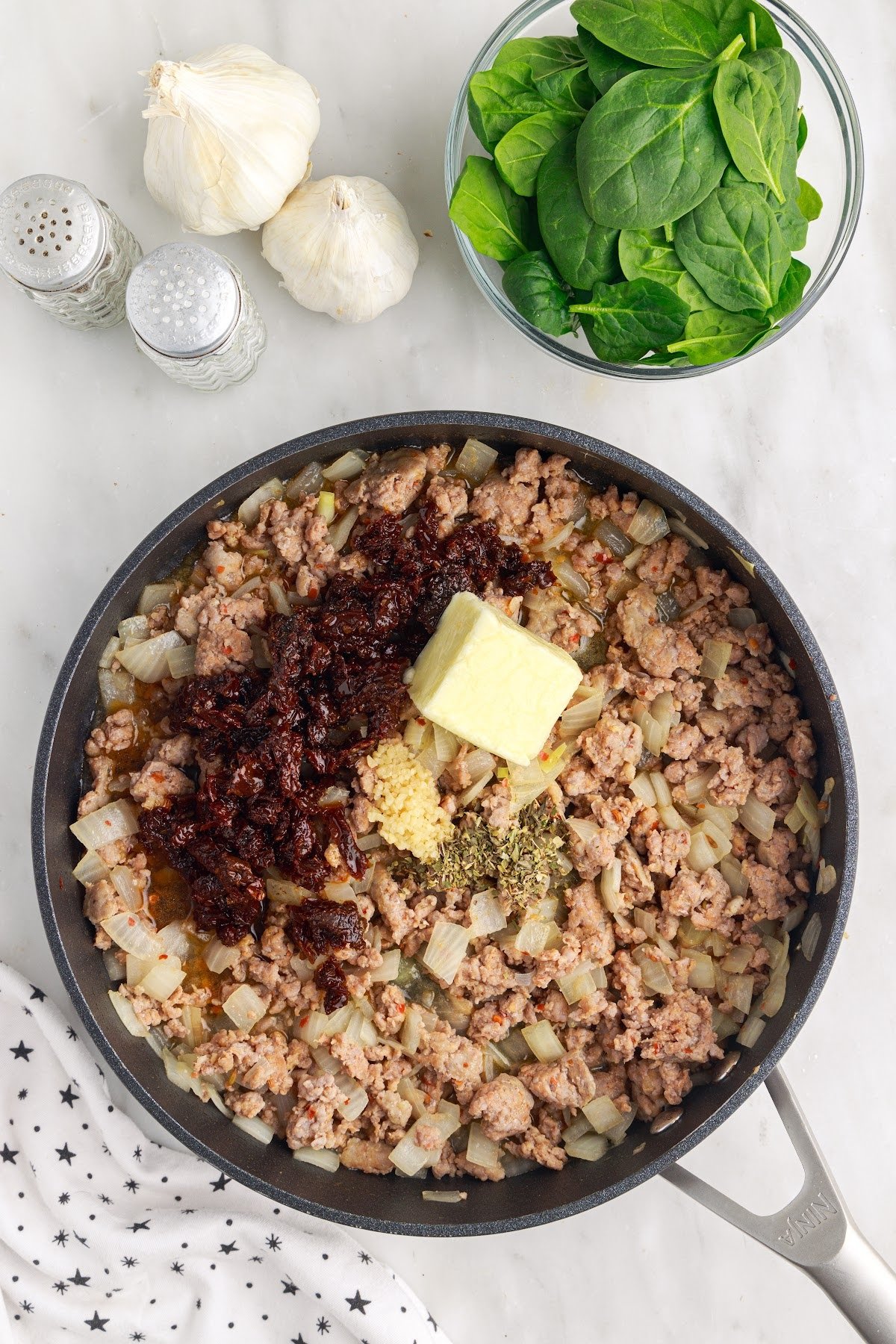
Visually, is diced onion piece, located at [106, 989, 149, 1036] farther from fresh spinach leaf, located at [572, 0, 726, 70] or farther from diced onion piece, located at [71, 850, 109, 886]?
fresh spinach leaf, located at [572, 0, 726, 70]

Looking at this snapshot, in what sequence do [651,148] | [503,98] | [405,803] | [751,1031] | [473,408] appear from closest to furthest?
[651,148] → [503,98] → [405,803] → [751,1031] → [473,408]

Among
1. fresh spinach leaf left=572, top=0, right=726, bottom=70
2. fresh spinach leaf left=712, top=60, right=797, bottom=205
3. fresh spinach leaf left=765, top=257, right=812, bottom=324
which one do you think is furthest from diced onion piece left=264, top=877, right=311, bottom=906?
fresh spinach leaf left=572, top=0, right=726, bottom=70

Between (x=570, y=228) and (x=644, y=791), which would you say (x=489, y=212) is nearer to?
(x=570, y=228)

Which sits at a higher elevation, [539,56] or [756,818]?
[539,56]

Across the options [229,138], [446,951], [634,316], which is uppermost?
[634,316]

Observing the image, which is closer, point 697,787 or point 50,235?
point 50,235

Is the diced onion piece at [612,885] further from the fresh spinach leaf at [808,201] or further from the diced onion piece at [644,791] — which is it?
the fresh spinach leaf at [808,201]

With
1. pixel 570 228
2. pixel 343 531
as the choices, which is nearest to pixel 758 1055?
pixel 343 531
